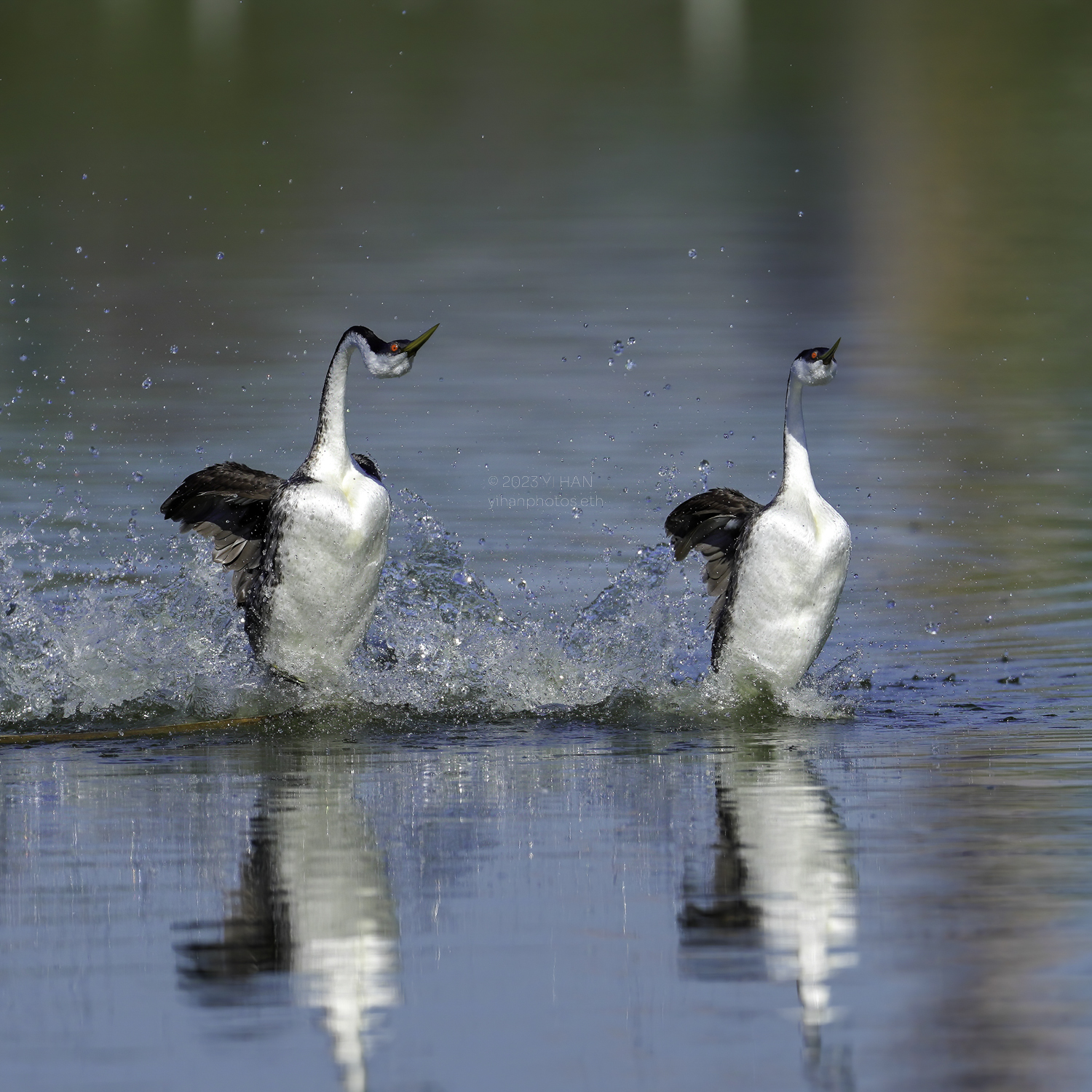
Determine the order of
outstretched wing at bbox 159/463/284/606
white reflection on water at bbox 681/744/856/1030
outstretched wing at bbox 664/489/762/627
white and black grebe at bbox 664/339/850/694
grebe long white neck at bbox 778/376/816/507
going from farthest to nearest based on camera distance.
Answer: outstretched wing at bbox 159/463/284/606 < outstretched wing at bbox 664/489/762/627 < grebe long white neck at bbox 778/376/816/507 < white and black grebe at bbox 664/339/850/694 < white reflection on water at bbox 681/744/856/1030

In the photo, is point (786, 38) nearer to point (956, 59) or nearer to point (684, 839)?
point (956, 59)

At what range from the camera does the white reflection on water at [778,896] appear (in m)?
7.57

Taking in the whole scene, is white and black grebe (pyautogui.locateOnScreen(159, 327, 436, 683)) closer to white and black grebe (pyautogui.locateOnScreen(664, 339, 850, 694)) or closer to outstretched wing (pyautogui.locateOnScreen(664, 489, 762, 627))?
outstretched wing (pyautogui.locateOnScreen(664, 489, 762, 627))

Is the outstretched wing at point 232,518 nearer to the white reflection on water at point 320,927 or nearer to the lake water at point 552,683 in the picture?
the lake water at point 552,683

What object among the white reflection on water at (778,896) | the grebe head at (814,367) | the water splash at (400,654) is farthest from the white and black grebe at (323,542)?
the white reflection on water at (778,896)

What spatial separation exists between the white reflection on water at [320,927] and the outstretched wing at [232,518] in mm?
3710

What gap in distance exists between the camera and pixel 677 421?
21406 mm

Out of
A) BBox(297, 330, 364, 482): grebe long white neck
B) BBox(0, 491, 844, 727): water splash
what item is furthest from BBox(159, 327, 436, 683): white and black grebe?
BBox(0, 491, 844, 727): water splash

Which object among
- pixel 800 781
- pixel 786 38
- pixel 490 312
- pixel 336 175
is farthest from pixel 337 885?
pixel 786 38

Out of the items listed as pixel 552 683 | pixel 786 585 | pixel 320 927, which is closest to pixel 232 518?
pixel 552 683

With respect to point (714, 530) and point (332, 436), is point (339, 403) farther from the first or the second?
point (714, 530)

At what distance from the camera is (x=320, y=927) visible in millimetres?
8078

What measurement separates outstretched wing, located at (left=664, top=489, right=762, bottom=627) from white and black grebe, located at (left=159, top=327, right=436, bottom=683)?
172 centimetres

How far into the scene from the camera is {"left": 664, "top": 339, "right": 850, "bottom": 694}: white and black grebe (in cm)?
1269
